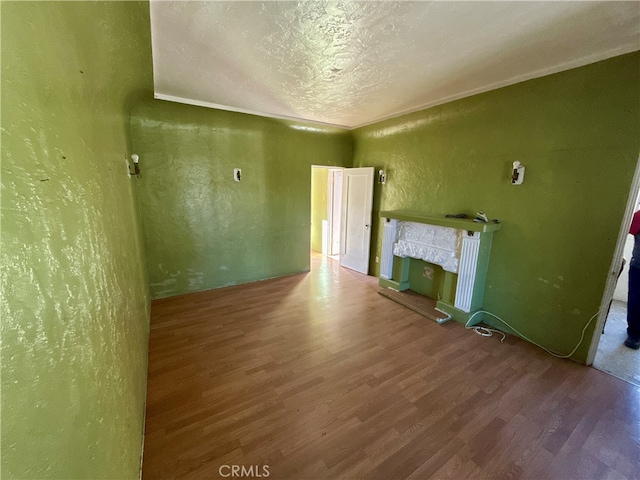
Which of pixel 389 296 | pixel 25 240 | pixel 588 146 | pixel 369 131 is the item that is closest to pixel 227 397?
pixel 25 240

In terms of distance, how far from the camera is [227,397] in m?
1.91

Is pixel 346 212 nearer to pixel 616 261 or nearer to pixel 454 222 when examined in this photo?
pixel 454 222

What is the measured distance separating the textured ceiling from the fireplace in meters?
1.52

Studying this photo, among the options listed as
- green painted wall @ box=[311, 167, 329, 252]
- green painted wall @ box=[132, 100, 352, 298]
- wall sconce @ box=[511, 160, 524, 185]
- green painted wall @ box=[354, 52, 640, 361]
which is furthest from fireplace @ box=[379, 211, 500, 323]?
green painted wall @ box=[311, 167, 329, 252]

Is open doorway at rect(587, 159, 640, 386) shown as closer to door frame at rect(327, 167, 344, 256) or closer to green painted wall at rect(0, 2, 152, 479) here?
green painted wall at rect(0, 2, 152, 479)

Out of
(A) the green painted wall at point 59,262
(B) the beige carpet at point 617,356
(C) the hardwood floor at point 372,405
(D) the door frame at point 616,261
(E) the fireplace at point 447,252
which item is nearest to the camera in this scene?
(A) the green painted wall at point 59,262

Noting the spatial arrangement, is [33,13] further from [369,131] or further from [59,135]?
[369,131]

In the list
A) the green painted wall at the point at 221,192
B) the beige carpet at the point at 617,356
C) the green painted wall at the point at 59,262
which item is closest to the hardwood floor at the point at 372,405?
the beige carpet at the point at 617,356

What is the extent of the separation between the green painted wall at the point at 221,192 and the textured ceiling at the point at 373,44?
0.65 m

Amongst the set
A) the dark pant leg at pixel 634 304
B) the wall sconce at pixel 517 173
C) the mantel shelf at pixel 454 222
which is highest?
the wall sconce at pixel 517 173

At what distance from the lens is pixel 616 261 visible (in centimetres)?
214

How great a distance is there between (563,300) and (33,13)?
12.2 feet

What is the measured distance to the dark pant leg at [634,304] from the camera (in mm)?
2582

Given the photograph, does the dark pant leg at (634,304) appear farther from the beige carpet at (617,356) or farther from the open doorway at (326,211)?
the open doorway at (326,211)
